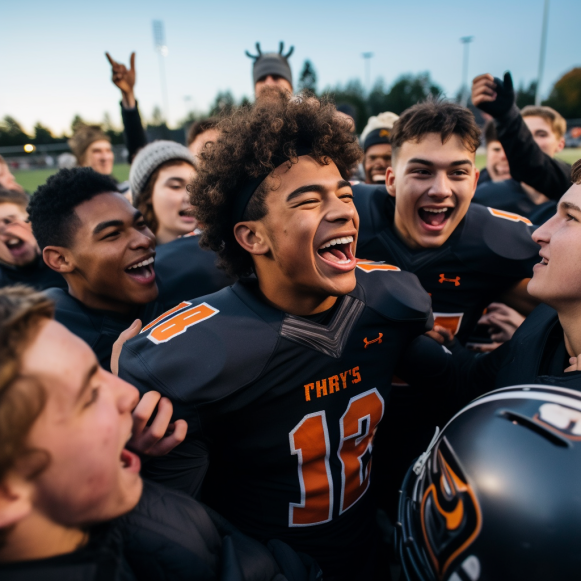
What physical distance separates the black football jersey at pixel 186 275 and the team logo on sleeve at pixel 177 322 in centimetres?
63

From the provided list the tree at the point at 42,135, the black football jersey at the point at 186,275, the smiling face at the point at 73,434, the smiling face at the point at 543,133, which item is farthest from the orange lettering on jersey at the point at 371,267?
the tree at the point at 42,135

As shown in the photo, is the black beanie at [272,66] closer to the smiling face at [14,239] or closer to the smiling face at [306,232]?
the smiling face at [14,239]

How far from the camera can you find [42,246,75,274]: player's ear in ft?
7.09

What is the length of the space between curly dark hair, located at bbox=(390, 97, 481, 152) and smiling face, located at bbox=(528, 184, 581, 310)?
924 mm

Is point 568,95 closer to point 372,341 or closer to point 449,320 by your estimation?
point 449,320

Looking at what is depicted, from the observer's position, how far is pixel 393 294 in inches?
70.9

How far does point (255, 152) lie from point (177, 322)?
Answer: 70cm

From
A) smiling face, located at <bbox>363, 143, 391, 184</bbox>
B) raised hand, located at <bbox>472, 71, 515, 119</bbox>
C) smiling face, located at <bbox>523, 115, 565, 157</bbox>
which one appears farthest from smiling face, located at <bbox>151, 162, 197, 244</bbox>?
smiling face, located at <bbox>523, 115, 565, 157</bbox>

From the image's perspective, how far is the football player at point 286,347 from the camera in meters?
1.48

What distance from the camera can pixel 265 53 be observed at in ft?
16.9

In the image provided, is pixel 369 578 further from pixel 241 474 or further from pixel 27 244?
pixel 27 244

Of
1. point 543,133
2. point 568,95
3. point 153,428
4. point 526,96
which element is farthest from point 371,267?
point 568,95

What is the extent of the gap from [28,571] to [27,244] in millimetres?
2985

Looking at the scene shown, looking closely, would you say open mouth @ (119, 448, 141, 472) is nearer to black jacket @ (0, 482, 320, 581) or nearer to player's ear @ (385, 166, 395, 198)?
black jacket @ (0, 482, 320, 581)
